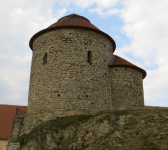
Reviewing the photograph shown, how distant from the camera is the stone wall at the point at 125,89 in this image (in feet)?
47.9

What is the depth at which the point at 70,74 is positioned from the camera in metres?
Answer: 13.2

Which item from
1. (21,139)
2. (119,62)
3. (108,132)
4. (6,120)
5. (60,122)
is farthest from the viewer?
(6,120)

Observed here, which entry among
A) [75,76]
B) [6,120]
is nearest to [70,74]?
[75,76]

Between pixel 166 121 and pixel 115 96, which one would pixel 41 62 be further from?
pixel 166 121

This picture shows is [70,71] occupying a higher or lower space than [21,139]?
higher

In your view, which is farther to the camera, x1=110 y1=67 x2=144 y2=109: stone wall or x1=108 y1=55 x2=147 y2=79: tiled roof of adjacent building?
x1=108 y1=55 x2=147 y2=79: tiled roof of adjacent building

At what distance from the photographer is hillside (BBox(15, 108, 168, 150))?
320 inches

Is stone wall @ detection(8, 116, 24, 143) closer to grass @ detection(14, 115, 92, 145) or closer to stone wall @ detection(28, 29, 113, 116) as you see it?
stone wall @ detection(28, 29, 113, 116)

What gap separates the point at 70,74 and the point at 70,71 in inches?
7.7

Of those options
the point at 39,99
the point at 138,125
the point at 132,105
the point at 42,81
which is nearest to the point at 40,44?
the point at 42,81

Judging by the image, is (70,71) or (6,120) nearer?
(70,71)

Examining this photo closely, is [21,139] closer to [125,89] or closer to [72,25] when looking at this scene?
[125,89]

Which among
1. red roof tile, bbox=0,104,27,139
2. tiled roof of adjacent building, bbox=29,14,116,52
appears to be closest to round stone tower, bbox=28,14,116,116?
tiled roof of adjacent building, bbox=29,14,116,52

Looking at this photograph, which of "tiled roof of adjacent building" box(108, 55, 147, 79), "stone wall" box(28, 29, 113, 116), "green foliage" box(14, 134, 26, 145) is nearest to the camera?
"green foliage" box(14, 134, 26, 145)
